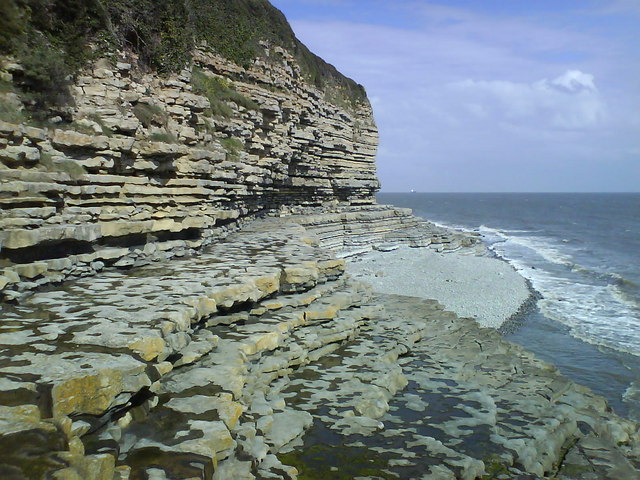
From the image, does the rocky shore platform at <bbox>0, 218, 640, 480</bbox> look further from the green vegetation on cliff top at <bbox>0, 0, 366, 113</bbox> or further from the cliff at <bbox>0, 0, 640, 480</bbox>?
the green vegetation on cliff top at <bbox>0, 0, 366, 113</bbox>

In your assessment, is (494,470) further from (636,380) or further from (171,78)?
(171,78)

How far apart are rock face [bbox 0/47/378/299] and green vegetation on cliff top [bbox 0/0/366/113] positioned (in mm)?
561

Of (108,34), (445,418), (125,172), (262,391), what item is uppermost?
(108,34)

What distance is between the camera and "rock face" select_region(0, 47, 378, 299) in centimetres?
750

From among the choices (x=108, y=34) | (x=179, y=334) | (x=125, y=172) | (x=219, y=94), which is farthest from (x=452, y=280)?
(x=179, y=334)

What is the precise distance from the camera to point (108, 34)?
36.4 feet

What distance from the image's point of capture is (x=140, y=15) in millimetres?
12984

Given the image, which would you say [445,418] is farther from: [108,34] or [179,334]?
[108,34]

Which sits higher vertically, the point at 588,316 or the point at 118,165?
the point at 118,165

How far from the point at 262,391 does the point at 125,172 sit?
19.3 feet

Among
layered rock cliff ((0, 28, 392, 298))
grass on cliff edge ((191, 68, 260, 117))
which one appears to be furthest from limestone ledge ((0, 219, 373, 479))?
grass on cliff edge ((191, 68, 260, 117))

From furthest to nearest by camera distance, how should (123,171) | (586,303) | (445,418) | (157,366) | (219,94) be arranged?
(586,303)
(219,94)
(123,171)
(445,418)
(157,366)

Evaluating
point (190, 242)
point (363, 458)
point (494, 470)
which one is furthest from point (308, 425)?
point (190, 242)

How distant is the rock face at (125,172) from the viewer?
750cm
